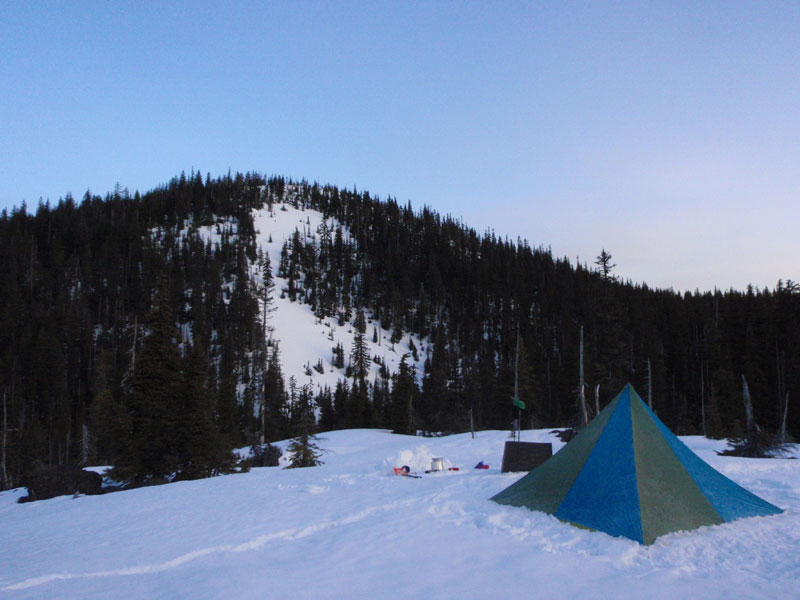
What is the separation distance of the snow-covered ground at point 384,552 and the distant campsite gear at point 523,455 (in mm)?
1015

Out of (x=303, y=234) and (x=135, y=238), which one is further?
(x=303, y=234)

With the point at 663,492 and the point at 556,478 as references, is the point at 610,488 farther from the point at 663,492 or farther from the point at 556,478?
the point at 556,478

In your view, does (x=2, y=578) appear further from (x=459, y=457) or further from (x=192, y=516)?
(x=459, y=457)

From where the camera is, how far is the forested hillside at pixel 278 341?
29031 millimetres

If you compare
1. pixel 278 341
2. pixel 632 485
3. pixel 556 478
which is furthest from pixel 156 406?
pixel 278 341

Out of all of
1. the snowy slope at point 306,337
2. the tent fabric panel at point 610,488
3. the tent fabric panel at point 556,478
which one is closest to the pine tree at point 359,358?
the snowy slope at point 306,337

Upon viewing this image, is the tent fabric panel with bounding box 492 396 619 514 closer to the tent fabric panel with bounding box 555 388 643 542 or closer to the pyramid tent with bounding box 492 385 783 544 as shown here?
the pyramid tent with bounding box 492 385 783 544

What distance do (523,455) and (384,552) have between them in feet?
24.8

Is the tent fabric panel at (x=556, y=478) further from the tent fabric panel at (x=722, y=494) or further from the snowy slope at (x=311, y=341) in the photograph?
the snowy slope at (x=311, y=341)

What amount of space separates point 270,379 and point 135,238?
47.5 meters

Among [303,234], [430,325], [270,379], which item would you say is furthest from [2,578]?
[303,234]

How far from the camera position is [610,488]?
23.6 feet

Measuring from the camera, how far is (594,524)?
6.87m

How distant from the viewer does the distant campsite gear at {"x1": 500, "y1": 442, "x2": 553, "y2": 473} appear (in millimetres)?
13039
